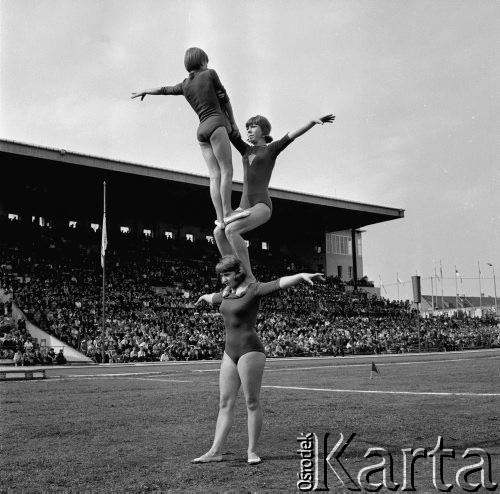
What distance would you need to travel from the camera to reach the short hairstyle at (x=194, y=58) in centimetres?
602

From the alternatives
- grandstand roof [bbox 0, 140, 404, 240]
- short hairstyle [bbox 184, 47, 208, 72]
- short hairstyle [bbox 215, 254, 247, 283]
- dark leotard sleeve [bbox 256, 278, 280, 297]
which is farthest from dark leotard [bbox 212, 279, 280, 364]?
grandstand roof [bbox 0, 140, 404, 240]

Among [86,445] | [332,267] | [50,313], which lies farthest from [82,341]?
[332,267]

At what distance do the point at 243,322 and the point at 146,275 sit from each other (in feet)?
126

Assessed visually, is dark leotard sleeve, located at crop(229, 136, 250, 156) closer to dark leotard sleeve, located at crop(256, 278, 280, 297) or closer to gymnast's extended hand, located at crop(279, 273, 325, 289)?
dark leotard sleeve, located at crop(256, 278, 280, 297)

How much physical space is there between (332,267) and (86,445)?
2386 inches

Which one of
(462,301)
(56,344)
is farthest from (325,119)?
(462,301)

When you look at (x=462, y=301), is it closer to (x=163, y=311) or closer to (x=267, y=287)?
(x=163, y=311)

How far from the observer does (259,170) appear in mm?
6203

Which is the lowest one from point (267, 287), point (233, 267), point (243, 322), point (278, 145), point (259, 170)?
point (243, 322)

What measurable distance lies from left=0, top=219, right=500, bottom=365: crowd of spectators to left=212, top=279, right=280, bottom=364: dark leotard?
24.1 m

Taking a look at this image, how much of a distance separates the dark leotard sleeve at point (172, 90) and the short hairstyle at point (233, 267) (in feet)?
5.44

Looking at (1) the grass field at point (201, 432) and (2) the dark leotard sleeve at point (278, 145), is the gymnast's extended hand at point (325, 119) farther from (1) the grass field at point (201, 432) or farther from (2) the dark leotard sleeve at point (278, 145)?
(1) the grass field at point (201, 432)

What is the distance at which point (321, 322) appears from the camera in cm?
4553

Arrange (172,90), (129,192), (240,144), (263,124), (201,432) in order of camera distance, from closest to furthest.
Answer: (172,90) < (240,144) < (263,124) < (201,432) < (129,192)
